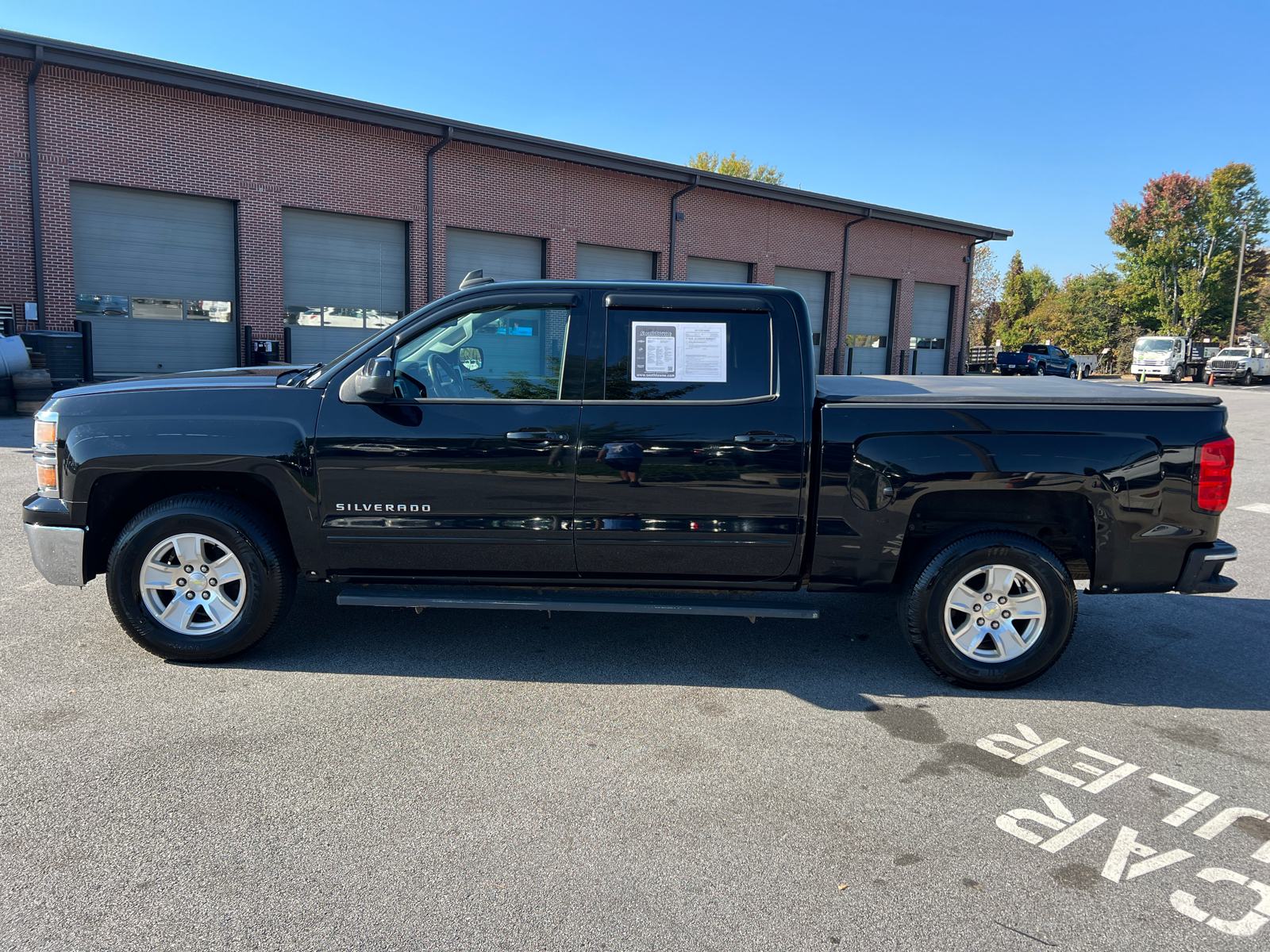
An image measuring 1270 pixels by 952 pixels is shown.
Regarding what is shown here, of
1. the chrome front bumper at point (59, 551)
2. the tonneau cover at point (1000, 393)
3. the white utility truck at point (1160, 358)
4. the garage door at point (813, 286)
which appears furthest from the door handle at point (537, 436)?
the white utility truck at point (1160, 358)

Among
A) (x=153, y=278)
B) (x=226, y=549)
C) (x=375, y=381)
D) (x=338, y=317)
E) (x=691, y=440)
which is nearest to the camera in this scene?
(x=375, y=381)

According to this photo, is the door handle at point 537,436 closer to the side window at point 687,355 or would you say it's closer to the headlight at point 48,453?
the side window at point 687,355

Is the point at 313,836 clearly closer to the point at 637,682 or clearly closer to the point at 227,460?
the point at 637,682

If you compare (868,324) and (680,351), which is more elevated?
(868,324)

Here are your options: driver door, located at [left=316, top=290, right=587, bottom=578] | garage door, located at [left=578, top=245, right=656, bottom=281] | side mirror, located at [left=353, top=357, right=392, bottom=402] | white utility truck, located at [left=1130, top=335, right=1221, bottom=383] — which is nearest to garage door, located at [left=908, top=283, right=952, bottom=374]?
white utility truck, located at [left=1130, top=335, right=1221, bottom=383]

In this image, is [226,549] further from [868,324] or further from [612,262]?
[868,324]

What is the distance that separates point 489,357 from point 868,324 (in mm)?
32407

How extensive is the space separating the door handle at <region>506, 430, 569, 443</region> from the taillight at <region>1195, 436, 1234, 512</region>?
3093 millimetres

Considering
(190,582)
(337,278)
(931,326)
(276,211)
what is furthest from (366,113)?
(931,326)

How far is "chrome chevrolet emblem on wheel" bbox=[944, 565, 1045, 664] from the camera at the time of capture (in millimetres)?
Result: 4438

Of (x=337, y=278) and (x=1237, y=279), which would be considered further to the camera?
(x=1237, y=279)

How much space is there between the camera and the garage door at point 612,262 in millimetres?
27163

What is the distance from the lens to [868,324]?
115 feet

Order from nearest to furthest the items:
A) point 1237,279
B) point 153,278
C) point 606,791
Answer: point 606,791, point 153,278, point 1237,279
